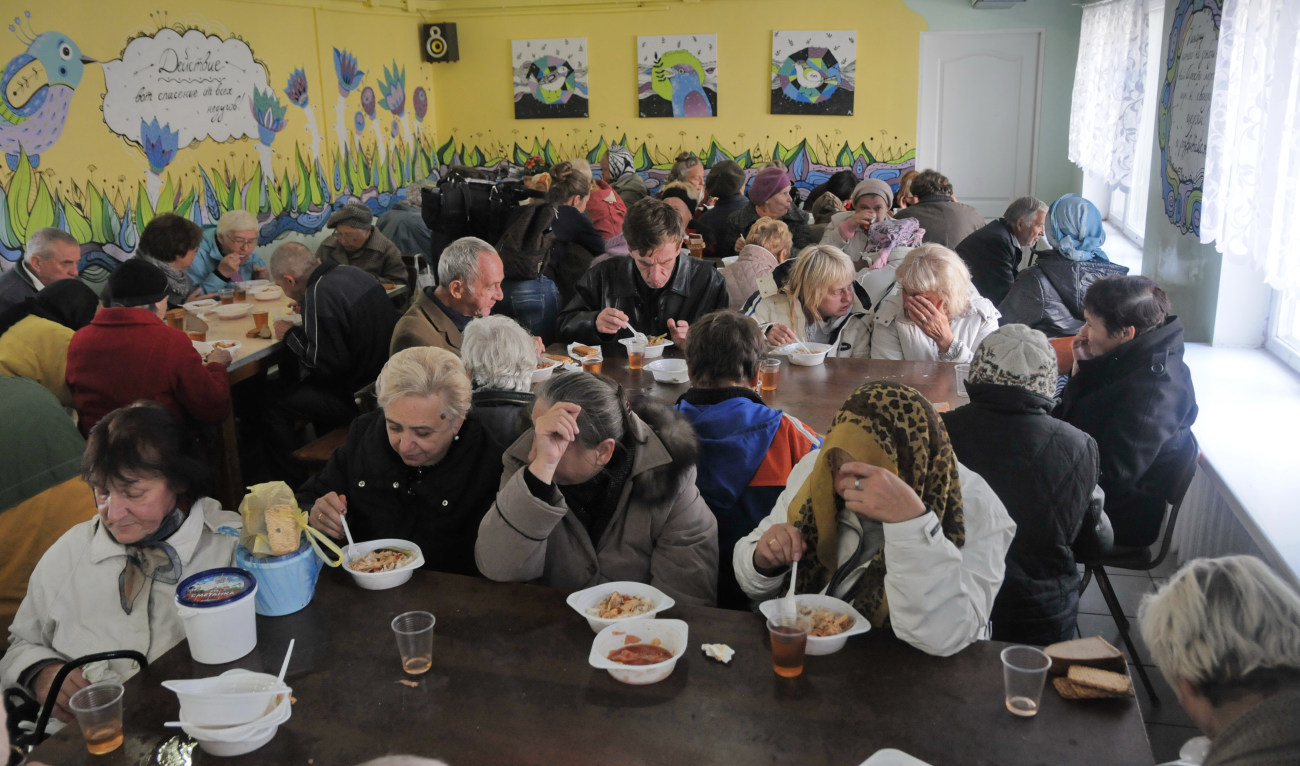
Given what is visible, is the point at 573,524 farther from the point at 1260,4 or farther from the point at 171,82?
the point at 171,82

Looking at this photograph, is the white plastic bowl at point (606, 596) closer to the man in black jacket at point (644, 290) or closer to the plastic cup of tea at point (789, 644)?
the plastic cup of tea at point (789, 644)

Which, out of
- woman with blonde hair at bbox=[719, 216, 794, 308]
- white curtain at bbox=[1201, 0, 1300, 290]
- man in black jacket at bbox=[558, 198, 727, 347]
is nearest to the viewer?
white curtain at bbox=[1201, 0, 1300, 290]

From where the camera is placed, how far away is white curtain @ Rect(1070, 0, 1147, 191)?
6.72 m

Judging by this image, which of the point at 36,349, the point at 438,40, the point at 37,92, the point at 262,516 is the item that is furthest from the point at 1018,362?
the point at 438,40

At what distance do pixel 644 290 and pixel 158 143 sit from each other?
3634mm

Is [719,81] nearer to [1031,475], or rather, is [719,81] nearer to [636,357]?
[636,357]

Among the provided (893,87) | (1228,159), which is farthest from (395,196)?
(1228,159)

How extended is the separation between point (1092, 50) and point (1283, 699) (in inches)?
327

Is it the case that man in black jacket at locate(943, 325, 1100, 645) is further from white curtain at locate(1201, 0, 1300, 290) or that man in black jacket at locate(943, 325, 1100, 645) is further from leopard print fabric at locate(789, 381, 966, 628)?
white curtain at locate(1201, 0, 1300, 290)

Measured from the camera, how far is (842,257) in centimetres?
433

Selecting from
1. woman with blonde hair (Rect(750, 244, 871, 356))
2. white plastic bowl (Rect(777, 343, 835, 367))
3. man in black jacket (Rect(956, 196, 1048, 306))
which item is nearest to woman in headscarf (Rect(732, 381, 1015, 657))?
white plastic bowl (Rect(777, 343, 835, 367))

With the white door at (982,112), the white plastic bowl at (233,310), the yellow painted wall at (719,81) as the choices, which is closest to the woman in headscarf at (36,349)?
the white plastic bowl at (233,310)

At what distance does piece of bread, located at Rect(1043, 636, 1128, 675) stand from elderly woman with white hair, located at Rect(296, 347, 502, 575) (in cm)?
150

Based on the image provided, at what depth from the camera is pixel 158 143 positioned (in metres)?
6.16
